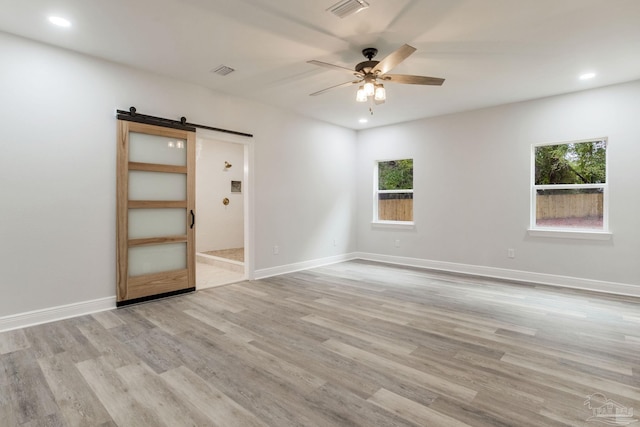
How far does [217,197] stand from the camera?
26.0ft

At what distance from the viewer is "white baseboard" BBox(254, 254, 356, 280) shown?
5.27m

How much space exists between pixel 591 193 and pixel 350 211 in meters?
3.98

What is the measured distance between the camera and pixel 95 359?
8.27 ft

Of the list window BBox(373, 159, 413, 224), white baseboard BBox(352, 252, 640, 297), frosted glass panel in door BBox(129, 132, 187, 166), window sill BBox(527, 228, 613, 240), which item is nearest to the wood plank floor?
white baseboard BBox(352, 252, 640, 297)

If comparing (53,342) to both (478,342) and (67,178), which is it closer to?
(67,178)

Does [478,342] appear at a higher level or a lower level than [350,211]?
lower

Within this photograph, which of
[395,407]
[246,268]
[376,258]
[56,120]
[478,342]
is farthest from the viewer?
[376,258]

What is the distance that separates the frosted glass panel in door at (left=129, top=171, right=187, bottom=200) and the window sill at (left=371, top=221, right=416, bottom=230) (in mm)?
3887

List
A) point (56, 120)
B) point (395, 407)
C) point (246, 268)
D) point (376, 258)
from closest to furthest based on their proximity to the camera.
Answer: point (395, 407) → point (56, 120) → point (246, 268) → point (376, 258)

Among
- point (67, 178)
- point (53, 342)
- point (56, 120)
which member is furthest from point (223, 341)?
point (56, 120)

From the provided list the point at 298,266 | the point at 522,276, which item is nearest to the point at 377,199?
the point at 298,266

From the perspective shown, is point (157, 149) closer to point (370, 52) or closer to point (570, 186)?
point (370, 52)

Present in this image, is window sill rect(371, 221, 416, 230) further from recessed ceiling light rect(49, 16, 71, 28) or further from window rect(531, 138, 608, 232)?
recessed ceiling light rect(49, 16, 71, 28)

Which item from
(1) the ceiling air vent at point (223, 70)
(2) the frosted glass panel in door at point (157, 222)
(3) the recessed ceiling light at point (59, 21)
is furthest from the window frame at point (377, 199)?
(3) the recessed ceiling light at point (59, 21)
